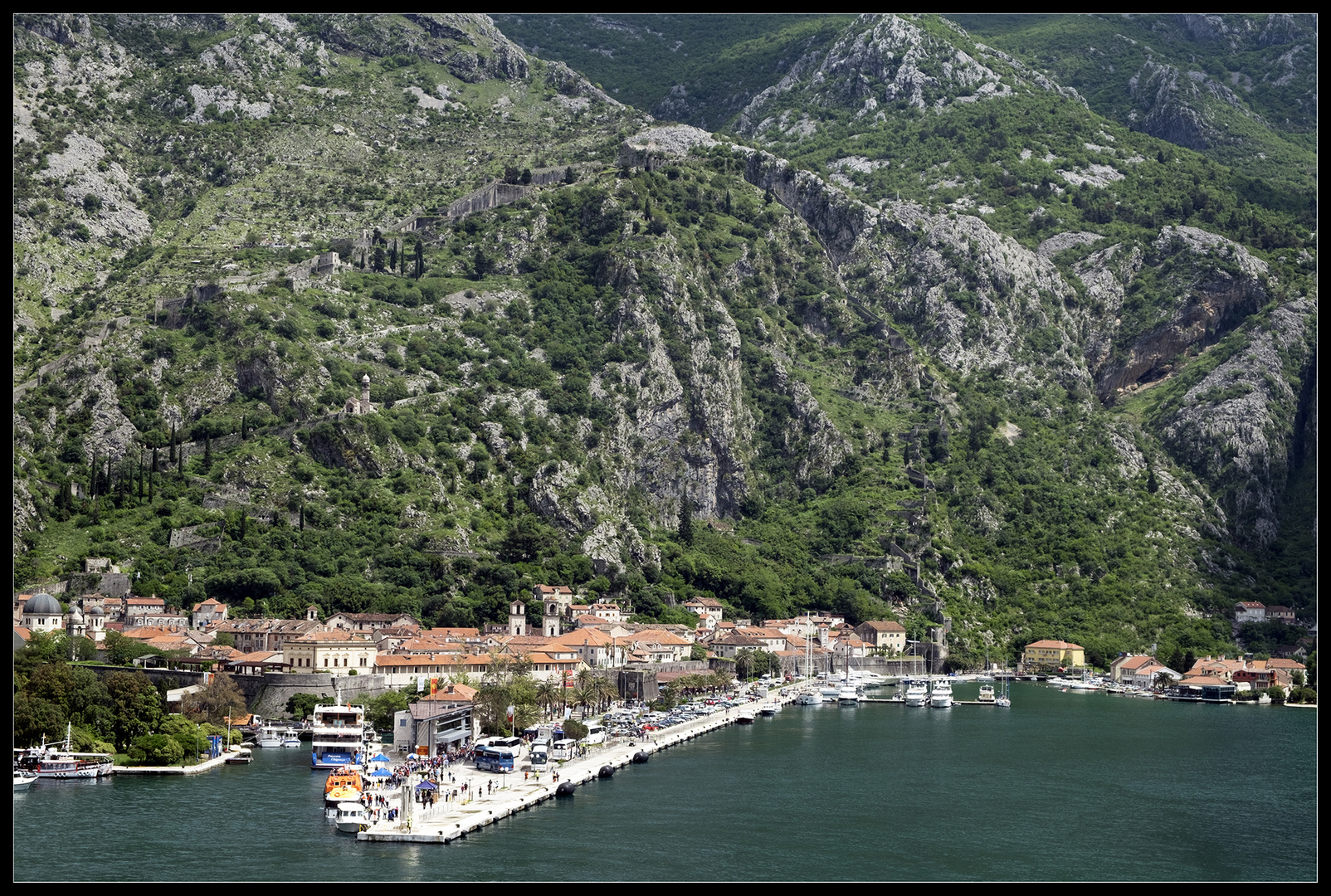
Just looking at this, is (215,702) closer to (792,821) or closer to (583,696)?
(583,696)

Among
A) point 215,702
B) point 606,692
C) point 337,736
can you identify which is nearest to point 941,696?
point 606,692

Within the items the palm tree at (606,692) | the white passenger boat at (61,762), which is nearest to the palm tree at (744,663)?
the palm tree at (606,692)

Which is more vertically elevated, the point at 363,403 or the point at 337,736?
the point at 363,403

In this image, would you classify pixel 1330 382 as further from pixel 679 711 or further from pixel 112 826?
pixel 679 711

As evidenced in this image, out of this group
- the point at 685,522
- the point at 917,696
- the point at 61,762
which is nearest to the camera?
the point at 61,762

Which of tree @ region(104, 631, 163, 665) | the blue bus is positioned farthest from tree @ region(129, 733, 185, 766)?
tree @ region(104, 631, 163, 665)

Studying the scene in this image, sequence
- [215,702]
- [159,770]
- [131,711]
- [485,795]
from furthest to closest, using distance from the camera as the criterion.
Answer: [215,702], [131,711], [159,770], [485,795]

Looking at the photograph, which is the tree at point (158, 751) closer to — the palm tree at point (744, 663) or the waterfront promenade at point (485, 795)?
the waterfront promenade at point (485, 795)
